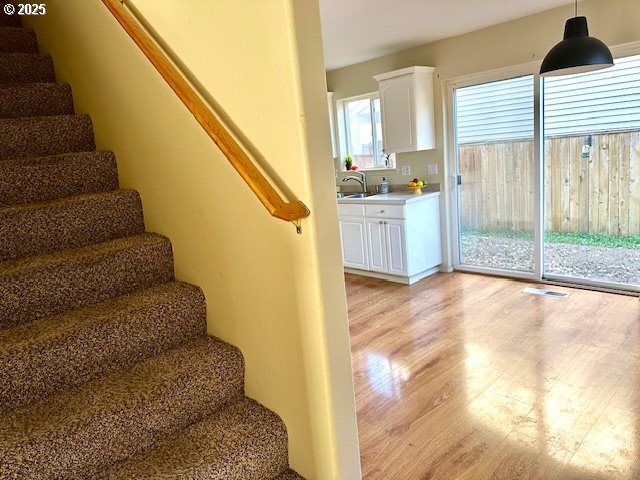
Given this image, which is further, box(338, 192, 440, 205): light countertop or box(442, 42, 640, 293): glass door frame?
box(338, 192, 440, 205): light countertop

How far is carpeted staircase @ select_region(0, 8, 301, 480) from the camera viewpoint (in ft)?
4.58

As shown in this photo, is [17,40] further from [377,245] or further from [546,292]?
[546,292]

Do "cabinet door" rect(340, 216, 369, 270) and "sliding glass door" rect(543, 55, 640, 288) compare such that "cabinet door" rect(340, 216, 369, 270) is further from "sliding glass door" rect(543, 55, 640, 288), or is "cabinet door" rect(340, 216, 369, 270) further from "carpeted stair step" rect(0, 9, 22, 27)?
"carpeted stair step" rect(0, 9, 22, 27)

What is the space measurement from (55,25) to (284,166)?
6.50ft

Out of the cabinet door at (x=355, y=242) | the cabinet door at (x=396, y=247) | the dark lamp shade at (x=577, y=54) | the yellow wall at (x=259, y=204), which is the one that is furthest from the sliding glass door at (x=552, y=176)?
the yellow wall at (x=259, y=204)

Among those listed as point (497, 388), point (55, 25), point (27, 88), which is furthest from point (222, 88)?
point (497, 388)

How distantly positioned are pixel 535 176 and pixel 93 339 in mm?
4175

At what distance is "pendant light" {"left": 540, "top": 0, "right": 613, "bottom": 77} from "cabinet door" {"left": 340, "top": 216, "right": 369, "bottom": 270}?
264 centimetres

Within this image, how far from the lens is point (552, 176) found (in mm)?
4449

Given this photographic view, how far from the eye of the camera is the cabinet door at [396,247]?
481cm

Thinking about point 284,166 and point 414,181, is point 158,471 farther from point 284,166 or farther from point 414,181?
point 414,181

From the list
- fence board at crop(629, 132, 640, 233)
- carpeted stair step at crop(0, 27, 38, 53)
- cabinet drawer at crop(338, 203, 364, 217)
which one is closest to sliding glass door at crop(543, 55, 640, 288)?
fence board at crop(629, 132, 640, 233)

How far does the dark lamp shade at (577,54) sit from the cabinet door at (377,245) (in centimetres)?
241

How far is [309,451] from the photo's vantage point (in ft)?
5.09
